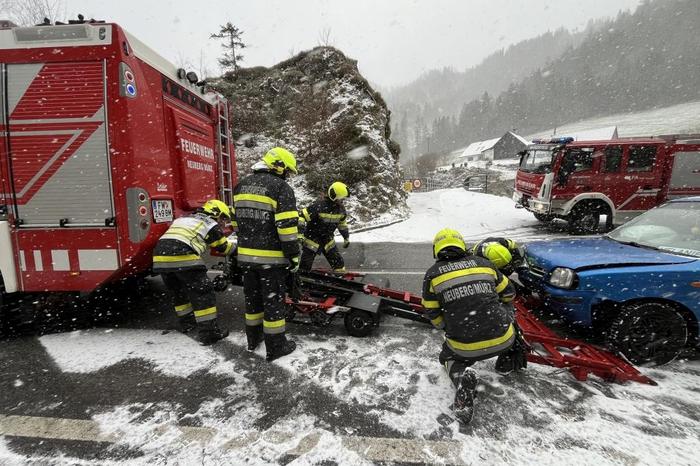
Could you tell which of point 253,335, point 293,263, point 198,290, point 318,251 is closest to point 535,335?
point 293,263

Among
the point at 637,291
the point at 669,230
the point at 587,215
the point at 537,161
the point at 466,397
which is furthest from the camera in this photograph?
the point at 537,161

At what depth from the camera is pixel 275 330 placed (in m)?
3.27

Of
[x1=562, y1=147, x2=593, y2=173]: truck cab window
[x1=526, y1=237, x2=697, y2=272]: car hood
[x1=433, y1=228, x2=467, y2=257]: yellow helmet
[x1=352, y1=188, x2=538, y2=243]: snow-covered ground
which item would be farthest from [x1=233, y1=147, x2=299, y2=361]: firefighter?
[x1=562, y1=147, x2=593, y2=173]: truck cab window

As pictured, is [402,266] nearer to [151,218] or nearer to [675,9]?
[151,218]

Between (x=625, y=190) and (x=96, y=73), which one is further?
(x=625, y=190)

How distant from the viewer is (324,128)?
1572 cm

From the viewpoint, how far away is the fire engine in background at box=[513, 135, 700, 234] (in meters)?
9.68

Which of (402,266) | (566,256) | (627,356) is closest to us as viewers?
(627,356)

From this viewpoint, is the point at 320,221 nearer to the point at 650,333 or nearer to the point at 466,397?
the point at 466,397

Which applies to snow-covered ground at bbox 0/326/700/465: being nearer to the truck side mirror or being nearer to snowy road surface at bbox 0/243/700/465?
snowy road surface at bbox 0/243/700/465

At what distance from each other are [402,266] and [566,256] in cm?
345

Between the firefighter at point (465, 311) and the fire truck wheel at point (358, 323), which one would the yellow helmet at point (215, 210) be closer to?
the fire truck wheel at point (358, 323)

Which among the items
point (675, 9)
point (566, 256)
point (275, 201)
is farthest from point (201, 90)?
point (675, 9)

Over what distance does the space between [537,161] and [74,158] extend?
1202 centimetres
